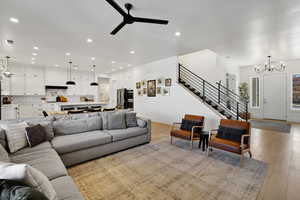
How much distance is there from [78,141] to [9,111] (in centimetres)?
592

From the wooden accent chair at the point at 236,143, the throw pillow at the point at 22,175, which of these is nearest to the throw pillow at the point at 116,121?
the wooden accent chair at the point at 236,143

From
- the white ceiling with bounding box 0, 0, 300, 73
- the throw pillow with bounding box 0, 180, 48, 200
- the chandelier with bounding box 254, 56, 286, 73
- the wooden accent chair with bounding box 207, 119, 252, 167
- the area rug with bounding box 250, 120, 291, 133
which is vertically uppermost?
the white ceiling with bounding box 0, 0, 300, 73

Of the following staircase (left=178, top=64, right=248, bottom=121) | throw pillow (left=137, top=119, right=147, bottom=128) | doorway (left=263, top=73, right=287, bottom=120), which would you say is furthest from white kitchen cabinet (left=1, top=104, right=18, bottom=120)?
doorway (left=263, top=73, right=287, bottom=120)

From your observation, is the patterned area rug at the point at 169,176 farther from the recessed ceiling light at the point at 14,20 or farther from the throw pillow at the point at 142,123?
the recessed ceiling light at the point at 14,20

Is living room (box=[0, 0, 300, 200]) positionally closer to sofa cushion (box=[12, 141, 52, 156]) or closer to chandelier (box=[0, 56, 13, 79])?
sofa cushion (box=[12, 141, 52, 156])

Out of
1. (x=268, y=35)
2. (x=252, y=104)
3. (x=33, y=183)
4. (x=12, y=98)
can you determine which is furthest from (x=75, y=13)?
(x=252, y=104)

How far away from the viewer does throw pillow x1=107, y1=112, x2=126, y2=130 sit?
350 cm

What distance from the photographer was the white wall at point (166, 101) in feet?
16.9

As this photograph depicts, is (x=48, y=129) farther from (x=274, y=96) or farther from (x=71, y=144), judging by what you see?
(x=274, y=96)

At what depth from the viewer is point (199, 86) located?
5.98 meters

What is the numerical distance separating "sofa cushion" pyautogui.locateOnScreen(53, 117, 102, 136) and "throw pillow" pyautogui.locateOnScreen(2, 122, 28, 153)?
65 centimetres

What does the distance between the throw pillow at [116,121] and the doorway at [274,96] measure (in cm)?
777

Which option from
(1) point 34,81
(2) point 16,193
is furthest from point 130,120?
(1) point 34,81

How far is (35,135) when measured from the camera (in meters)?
2.39
